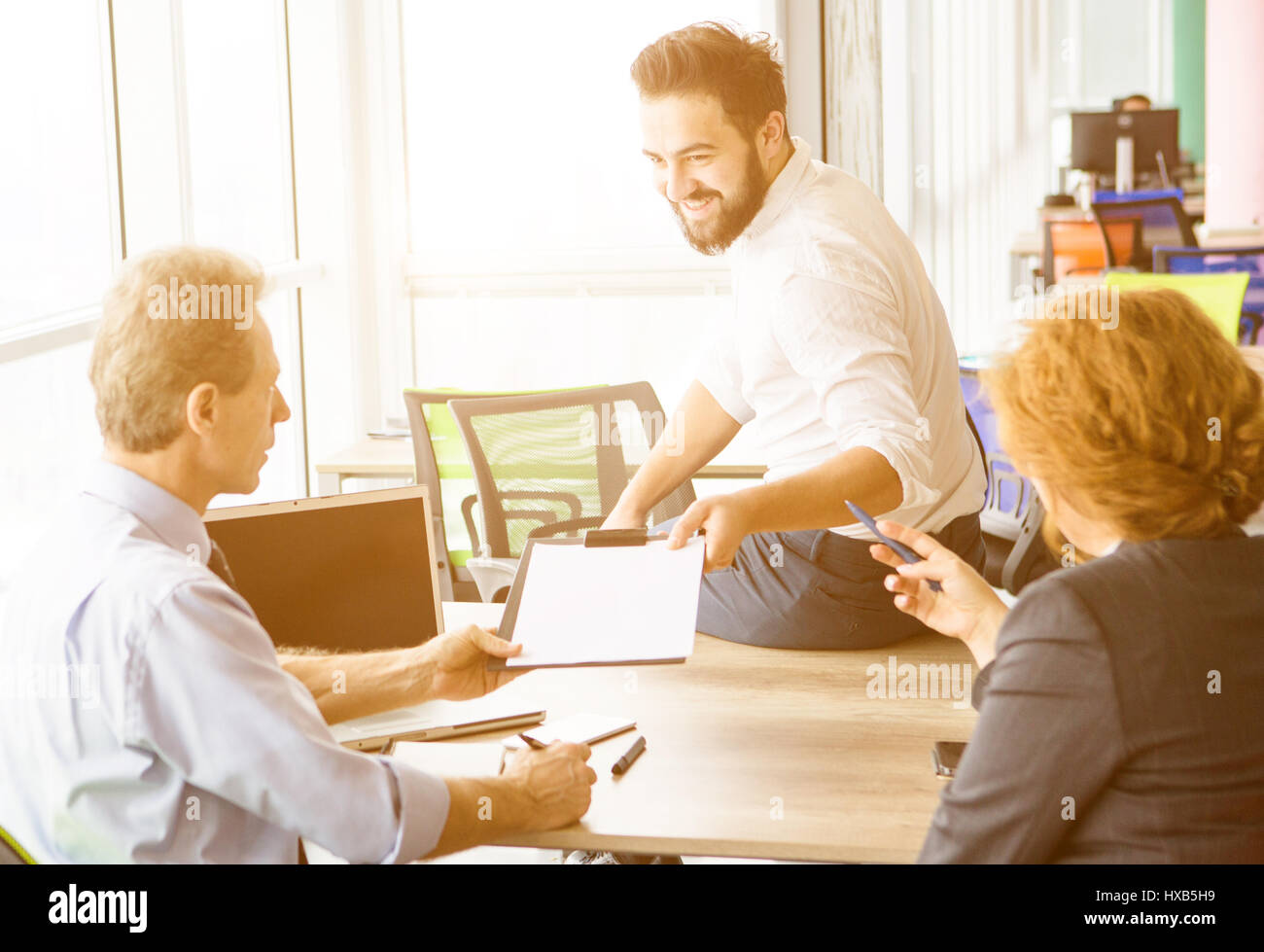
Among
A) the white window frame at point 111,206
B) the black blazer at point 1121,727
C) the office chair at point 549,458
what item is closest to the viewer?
the black blazer at point 1121,727

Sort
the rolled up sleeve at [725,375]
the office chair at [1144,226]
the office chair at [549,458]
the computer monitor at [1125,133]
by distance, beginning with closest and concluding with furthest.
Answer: the rolled up sleeve at [725,375] → the office chair at [549,458] → the office chair at [1144,226] → the computer monitor at [1125,133]

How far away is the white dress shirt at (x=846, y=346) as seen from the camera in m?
2.24

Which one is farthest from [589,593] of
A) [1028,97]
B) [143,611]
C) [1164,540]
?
[1028,97]

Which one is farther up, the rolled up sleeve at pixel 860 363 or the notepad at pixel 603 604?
the rolled up sleeve at pixel 860 363

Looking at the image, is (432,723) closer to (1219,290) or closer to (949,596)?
(949,596)

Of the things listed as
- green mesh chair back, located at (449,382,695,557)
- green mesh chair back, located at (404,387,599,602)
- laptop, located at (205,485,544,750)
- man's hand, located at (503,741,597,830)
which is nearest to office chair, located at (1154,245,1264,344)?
green mesh chair back, located at (449,382,695,557)

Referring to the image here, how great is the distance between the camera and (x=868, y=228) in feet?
7.82

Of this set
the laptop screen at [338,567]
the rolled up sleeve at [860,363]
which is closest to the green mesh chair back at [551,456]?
the rolled up sleeve at [860,363]

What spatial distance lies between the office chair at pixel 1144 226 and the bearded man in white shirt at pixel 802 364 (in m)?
5.31

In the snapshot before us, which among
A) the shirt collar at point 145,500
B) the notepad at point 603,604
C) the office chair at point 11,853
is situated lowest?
the office chair at point 11,853

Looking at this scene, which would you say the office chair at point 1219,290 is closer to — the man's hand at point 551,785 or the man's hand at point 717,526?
the man's hand at point 717,526

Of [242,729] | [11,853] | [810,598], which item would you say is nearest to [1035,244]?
[810,598]

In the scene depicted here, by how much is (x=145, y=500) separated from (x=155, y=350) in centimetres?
17

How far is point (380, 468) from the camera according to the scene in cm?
401
